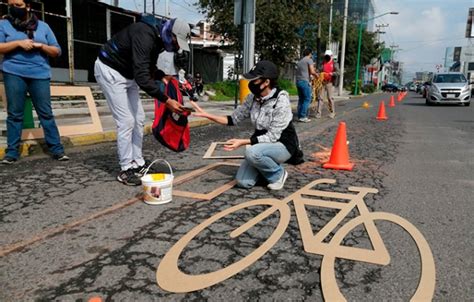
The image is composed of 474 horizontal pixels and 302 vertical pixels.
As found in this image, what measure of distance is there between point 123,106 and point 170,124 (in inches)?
20.2

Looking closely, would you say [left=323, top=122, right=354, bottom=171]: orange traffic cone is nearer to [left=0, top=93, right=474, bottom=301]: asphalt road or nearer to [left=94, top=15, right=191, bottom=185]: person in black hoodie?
[left=0, top=93, right=474, bottom=301]: asphalt road

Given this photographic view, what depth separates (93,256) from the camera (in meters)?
2.68

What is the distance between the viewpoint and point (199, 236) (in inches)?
119

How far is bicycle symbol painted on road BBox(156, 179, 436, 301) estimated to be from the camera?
7.75 ft

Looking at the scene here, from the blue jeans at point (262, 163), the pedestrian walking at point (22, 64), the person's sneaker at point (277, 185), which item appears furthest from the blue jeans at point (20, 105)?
the person's sneaker at point (277, 185)

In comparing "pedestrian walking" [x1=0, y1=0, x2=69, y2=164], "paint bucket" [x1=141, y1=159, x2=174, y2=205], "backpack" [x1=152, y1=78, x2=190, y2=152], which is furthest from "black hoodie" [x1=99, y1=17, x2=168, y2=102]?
"pedestrian walking" [x1=0, y1=0, x2=69, y2=164]

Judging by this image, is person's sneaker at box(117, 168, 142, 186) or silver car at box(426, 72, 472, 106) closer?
person's sneaker at box(117, 168, 142, 186)

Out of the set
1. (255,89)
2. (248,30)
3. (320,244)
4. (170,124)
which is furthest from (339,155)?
(248,30)

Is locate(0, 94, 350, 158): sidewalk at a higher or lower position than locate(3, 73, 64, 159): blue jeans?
lower

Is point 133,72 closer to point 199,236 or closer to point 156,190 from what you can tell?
point 156,190

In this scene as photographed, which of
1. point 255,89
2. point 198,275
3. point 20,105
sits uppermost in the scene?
point 255,89

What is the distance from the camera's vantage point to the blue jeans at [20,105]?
4918 mm

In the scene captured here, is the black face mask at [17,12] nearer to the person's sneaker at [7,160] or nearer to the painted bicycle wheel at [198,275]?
the person's sneaker at [7,160]

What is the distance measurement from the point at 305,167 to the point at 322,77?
20.9 feet
